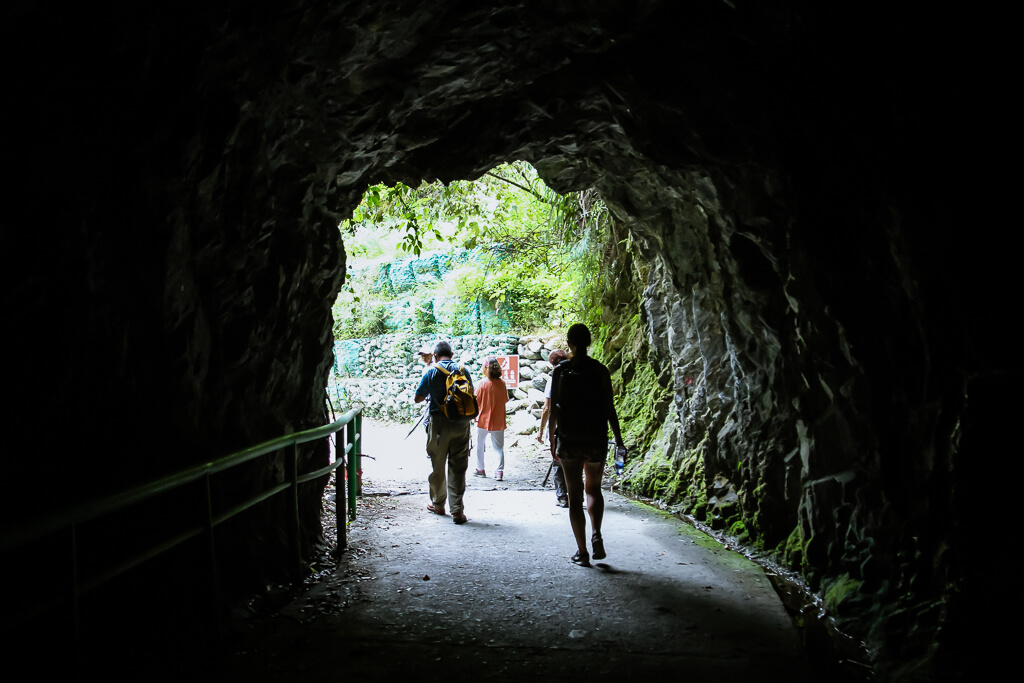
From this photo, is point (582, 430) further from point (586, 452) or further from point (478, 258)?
point (478, 258)

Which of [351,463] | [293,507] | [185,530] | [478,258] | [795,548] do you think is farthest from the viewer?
[478,258]

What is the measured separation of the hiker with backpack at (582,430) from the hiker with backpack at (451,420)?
171cm

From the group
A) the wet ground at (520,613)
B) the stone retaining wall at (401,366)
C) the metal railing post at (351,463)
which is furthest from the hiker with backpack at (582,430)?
the stone retaining wall at (401,366)

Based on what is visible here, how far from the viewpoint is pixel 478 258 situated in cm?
2241

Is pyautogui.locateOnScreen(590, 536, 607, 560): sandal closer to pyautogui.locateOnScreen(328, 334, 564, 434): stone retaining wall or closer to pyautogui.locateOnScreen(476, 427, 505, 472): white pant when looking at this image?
pyautogui.locateOnScreen(476, 427, 505, 472): white pant

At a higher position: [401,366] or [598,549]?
[401,366]

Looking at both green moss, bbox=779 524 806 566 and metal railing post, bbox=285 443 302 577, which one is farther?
green moss, bbox=779 524 806 566

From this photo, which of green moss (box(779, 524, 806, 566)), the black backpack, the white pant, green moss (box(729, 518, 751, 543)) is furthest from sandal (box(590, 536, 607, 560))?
the white pant

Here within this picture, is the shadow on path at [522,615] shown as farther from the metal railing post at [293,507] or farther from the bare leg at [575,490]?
the bare leg at [575,490]

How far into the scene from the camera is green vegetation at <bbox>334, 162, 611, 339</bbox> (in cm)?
1134

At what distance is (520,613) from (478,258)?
732 inches

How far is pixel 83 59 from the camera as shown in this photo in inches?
107

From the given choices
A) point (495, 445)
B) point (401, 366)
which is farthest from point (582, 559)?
point (401, 366)

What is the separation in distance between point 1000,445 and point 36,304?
178 inches
